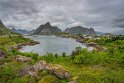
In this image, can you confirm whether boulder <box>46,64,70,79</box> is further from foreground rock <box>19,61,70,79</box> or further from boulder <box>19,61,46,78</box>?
boulder <box>19,61,46,78</box>

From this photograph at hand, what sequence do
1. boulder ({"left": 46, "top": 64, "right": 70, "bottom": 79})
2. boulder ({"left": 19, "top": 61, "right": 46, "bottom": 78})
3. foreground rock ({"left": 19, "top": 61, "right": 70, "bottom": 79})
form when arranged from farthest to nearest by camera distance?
boulder ({"left": 19, "top": 61, "right": 46, "bottom": 78}) < foreground rock ({"left": 19, "top": 61, "right": 70, "bottom": 79}) < boulder ({"left": 46, "top": 64, "right": 70, "bottom": 79})

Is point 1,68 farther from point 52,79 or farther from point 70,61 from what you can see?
point 70,61

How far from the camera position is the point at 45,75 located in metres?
35.1

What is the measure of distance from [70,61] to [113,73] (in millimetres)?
14819

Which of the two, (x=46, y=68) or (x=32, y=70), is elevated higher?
A: (x=46, y=68)

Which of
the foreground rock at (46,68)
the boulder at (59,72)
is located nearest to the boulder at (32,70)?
the foreground rock at (46,68)

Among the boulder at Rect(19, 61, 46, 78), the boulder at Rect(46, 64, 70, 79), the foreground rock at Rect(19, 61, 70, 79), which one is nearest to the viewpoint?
the boulder at Rect(46, 64, 70, 79)

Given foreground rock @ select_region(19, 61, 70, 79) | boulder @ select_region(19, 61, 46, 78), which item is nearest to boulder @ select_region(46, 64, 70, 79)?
foreground rock @ select_region(19, 61, 70, 79)

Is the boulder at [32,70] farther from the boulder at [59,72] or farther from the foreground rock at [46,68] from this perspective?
the boulder at [59,72]

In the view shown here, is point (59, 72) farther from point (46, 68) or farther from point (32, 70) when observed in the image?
point (32, 70)

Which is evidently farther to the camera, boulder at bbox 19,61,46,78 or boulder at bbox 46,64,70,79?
boulder at bbox 19,61,46,78

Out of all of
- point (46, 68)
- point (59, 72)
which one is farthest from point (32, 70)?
point (59, 72)

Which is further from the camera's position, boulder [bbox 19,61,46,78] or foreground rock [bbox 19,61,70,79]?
boulder [bbox 19,61,46,78]

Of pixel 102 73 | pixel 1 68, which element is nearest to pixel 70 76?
pixel 102 73
